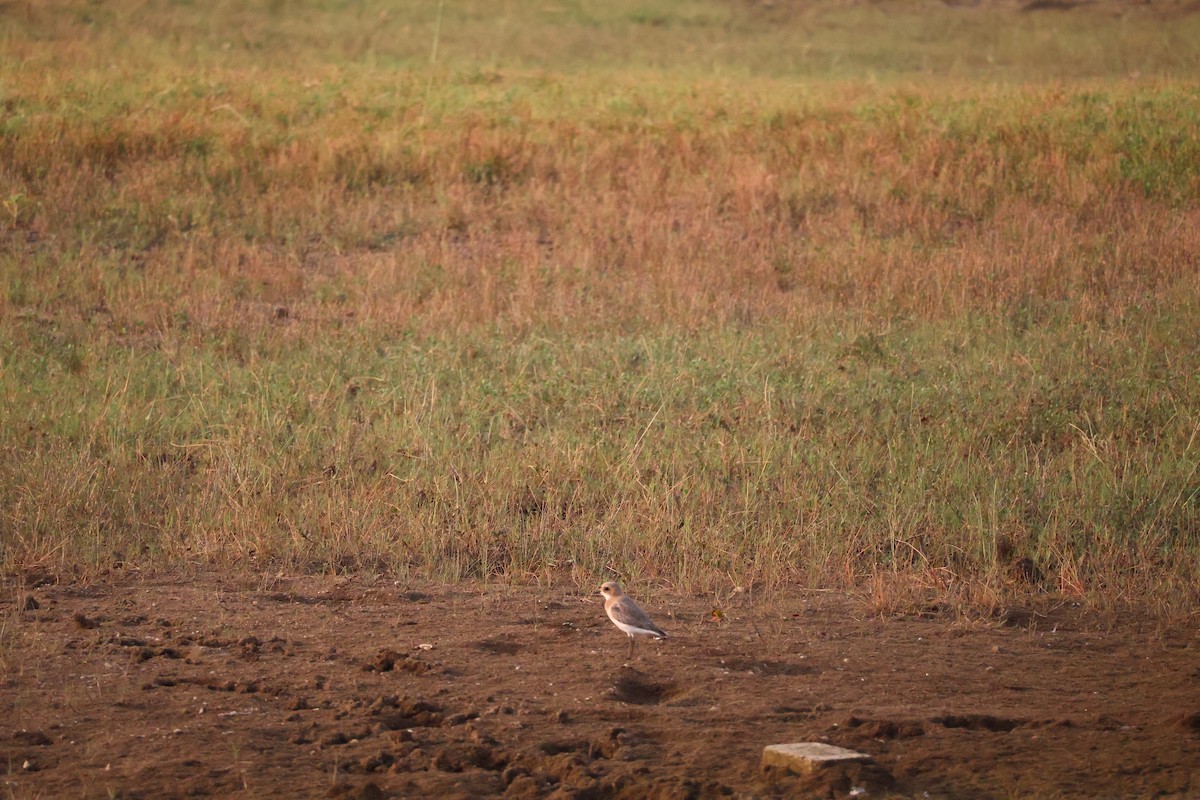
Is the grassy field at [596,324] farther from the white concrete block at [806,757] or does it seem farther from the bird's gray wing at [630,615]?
the white concrete block at [806,757]

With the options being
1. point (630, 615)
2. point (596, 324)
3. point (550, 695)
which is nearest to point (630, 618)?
point (630, 615)

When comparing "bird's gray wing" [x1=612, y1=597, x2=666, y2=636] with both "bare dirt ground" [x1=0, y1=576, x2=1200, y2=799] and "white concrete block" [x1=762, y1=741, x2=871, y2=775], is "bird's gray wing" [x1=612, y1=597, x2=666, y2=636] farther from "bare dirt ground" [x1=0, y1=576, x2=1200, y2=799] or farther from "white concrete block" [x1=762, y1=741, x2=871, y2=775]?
"white concrete block" [x1=762, y1=741, x2=871, y2=775]

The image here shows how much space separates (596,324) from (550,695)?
5407mm

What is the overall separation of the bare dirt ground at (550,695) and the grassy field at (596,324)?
1.28 feet

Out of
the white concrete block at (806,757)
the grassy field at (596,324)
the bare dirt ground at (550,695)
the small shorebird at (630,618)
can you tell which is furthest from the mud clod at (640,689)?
the grassy field at (596,324)

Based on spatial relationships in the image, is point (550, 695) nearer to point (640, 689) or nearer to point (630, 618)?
point (640, 689)

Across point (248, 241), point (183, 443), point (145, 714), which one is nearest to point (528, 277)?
point (248, 241)

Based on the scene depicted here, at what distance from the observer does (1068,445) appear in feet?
22.1

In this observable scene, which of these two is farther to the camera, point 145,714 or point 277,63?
point 277,63

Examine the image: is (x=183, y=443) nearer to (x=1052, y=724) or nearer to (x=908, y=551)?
(x=908, y=551)

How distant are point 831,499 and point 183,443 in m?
3.24

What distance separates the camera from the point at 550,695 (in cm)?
400

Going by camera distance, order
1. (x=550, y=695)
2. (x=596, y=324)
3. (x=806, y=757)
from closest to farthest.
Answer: (x=806, y=757)
(x=550, y=695)
(x=596, y=324)

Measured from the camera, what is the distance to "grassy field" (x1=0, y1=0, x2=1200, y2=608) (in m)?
5.55
